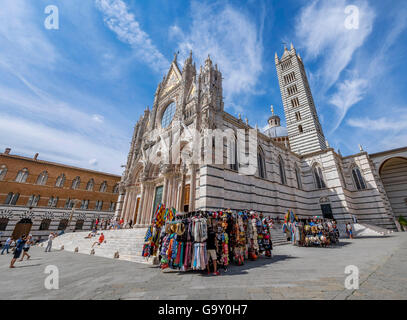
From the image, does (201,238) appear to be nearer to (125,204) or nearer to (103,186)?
(125,204)

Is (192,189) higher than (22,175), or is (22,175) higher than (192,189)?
(22,175)

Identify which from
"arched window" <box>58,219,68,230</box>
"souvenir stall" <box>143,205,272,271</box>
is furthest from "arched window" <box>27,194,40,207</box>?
"souvenir stall" <box>143,205,272,271</box>

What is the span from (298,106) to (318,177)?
11.6 metres

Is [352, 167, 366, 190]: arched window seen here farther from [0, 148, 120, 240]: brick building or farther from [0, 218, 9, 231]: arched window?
[0, 218, 9, 231]: arched window

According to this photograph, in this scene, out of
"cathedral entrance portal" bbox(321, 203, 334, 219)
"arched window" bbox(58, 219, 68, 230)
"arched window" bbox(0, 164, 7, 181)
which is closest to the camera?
"cathedral entrance portal" bbox(321, 203, 334, 219)

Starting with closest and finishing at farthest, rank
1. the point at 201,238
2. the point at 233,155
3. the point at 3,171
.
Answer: the point at 201,238 < the point at 233,155 < the point at 3,171

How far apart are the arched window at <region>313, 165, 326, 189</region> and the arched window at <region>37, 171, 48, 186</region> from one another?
35.1 m

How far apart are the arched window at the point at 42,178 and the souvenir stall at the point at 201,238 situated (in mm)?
25133

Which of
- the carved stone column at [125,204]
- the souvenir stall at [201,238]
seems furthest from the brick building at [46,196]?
the souvenir stall at [201,238]

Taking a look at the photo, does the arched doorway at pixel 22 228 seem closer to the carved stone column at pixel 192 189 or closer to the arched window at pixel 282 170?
the carved stone column at pixel 192 189

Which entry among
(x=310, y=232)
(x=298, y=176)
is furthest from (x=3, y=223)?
(x=298, y=176)

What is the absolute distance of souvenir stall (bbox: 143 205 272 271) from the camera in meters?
5.10

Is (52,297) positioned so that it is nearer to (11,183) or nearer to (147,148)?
(147,148)

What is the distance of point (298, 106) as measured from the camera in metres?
25.9
